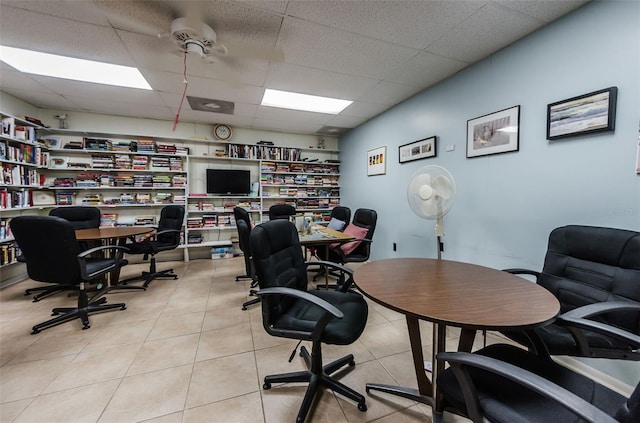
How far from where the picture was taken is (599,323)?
94 centimetres

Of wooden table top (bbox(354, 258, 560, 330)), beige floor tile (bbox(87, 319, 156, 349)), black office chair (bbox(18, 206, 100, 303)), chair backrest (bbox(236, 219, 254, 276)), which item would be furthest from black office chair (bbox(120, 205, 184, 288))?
wooden table top (bbox(354, 258, 560, 330))

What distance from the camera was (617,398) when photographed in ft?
2.68

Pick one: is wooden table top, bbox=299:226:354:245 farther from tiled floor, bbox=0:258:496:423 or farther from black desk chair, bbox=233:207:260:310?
tiled floor, bbox=0:258:496:423

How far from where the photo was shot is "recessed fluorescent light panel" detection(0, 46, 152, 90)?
2320 mm

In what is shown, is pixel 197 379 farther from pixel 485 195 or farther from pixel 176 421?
pixel 485 195

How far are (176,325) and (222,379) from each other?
923mm

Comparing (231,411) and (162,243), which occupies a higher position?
(162,243)

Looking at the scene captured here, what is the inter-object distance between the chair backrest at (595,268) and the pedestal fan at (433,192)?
65cm

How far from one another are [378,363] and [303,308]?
2.47 feet

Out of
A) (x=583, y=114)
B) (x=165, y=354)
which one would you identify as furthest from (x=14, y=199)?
(x=583, y=114)

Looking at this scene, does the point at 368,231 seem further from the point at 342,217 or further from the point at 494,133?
the point at 494,133

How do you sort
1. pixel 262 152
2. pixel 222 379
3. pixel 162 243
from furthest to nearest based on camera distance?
pixel 262 152, pixel 162 243, pixel 222 379

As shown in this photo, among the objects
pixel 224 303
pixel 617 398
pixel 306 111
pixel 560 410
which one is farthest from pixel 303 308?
pixel 306 111

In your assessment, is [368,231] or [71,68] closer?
[71,68]
